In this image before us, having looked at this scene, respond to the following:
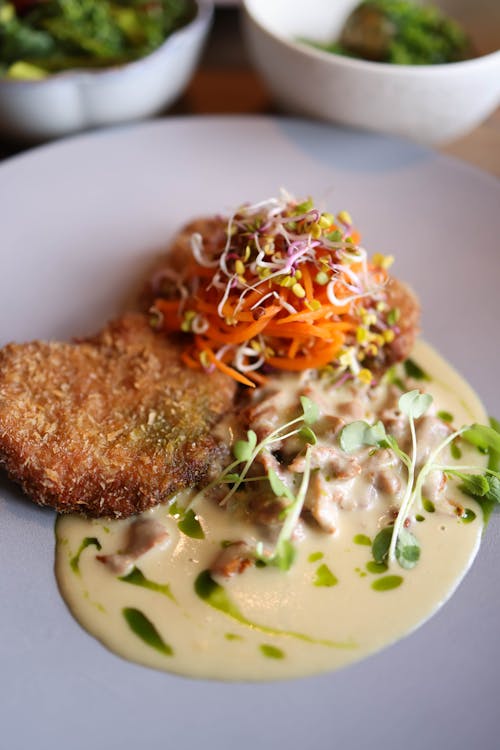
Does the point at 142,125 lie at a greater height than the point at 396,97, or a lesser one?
lesser

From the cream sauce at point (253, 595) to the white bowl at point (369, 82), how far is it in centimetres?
197

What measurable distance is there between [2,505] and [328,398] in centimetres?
126

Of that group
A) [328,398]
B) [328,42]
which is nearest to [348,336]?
[328,398]

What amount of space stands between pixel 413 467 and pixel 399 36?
2.52 m

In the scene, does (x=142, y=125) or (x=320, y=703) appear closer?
(x=320, y=703)

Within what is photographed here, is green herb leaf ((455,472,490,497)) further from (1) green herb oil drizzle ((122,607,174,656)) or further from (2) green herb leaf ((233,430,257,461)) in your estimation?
(1) green herb oil drizzle ((122,607,174,656))

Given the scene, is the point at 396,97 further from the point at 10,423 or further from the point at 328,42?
the point at 10,423

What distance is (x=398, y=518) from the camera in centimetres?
248

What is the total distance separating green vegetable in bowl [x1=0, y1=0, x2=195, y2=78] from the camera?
152 inches

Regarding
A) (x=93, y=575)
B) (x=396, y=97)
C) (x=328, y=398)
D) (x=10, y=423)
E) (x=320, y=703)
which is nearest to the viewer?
(x=320, y=703)

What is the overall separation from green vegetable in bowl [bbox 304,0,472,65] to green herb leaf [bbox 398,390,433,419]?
6.59 ft

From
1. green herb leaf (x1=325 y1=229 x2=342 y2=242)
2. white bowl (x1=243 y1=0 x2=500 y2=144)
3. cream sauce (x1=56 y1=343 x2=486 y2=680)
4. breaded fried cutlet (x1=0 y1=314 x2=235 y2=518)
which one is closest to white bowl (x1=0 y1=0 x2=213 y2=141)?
white bowl (x1=243 y1=0 x2=500 y2=144)

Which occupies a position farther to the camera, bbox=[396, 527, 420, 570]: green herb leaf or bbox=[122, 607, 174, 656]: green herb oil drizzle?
bbox=[396, 527, 420, 570]: green herb leaf

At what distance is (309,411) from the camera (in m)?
2.64
